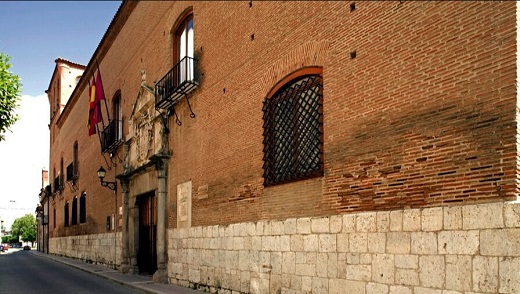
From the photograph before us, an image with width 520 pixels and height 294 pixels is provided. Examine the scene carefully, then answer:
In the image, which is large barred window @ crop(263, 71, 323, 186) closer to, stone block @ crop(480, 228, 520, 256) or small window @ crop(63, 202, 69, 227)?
stone block @ crop(480, 228, 520, 256)

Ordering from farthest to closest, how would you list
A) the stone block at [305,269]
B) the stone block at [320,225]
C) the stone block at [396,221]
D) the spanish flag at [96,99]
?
the spanish flag at [96,99], the stone block at [305,269], the stone block at [320,225], the stone block at [396,221]

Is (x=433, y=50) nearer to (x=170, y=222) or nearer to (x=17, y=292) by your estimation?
(x=170, y=222)

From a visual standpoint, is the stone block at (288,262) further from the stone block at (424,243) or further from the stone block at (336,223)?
→ the stone block at (424,243)

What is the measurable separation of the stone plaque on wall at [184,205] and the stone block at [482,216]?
28.5 feet

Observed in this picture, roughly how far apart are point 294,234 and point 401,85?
3.29 metres

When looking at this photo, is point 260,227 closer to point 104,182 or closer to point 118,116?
point 104,182

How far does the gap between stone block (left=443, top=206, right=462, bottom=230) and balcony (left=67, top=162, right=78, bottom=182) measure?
89.7ft

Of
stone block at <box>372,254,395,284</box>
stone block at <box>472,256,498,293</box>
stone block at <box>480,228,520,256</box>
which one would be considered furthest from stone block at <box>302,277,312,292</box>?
stone block at <box>480,228,520,256</box>

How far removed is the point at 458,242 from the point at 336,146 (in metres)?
2.61

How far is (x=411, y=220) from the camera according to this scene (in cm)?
616

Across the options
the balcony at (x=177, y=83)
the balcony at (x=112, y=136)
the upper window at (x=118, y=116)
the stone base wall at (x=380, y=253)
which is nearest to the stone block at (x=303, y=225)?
the stone base wall at (x=380, y=253)

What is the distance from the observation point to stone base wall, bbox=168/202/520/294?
515 centimetres

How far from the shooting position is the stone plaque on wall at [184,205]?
13.1 meters

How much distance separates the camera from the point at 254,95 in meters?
10.2
